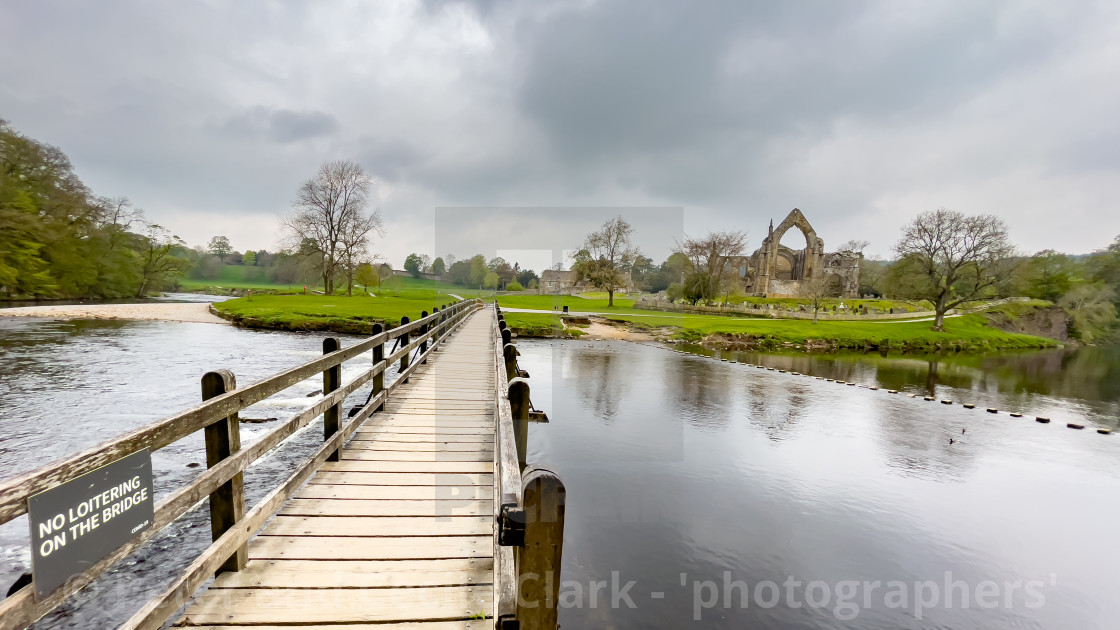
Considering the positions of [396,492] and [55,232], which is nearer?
[396,492]

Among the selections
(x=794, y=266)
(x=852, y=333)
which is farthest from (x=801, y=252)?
(x=852, y=333)

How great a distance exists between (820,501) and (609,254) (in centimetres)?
4837

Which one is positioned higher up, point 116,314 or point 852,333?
point 116,314

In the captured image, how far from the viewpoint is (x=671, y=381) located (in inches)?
728

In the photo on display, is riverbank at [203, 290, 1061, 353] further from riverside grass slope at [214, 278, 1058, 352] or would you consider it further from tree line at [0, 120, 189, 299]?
tree line at [0, 120, 189, 299]

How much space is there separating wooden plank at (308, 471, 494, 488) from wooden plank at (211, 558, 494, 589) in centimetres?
132

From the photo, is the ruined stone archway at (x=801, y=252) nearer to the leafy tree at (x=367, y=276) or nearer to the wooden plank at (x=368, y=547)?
the leafy tree at (x=367, y=276)

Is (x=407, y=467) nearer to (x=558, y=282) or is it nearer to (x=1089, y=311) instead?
(x=558, y=282)

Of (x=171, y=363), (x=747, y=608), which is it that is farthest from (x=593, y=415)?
(x=171, y=363)

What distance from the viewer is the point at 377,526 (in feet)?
12.6

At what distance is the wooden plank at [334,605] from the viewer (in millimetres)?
2759

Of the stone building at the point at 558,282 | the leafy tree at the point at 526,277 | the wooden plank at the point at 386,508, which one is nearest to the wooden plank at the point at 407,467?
the wooden plank at the point at 386,508

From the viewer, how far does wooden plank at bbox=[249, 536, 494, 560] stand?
3383mm

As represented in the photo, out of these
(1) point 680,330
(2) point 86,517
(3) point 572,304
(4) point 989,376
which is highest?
(2) point 86,517
